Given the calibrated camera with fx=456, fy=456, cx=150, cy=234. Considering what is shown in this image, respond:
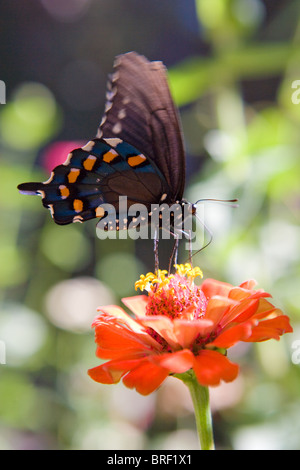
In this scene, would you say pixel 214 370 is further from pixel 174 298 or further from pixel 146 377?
pixel 174 298

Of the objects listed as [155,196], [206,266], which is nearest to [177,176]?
[155,196]

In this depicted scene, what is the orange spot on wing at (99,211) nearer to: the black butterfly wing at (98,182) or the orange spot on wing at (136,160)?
the black butterfly wing at (98,182)

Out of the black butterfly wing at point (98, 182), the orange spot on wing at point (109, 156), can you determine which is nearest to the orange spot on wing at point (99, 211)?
the black butterfly wing at point (98, 182)

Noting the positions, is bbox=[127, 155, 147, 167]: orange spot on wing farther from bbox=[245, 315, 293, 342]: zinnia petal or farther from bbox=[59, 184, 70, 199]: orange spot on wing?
bbox=[245, 315, 293, 342]: zinnia petal

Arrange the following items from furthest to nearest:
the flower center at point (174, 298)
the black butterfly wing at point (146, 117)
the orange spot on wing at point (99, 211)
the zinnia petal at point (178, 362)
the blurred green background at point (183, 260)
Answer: the blurred green background at point (183, 260) → the orange spot on wing at point (99, 211) → the black butterfly wing at point (146, 117) → the flower center at point (174, 298) → the zinnia petal at point (178, 362)

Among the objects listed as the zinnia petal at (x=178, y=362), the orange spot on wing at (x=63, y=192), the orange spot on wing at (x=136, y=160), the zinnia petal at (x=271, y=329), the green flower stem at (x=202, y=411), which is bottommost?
the green flower stem at (x=202, y=411)

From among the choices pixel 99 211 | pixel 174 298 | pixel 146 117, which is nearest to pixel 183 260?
pixel 99 211
